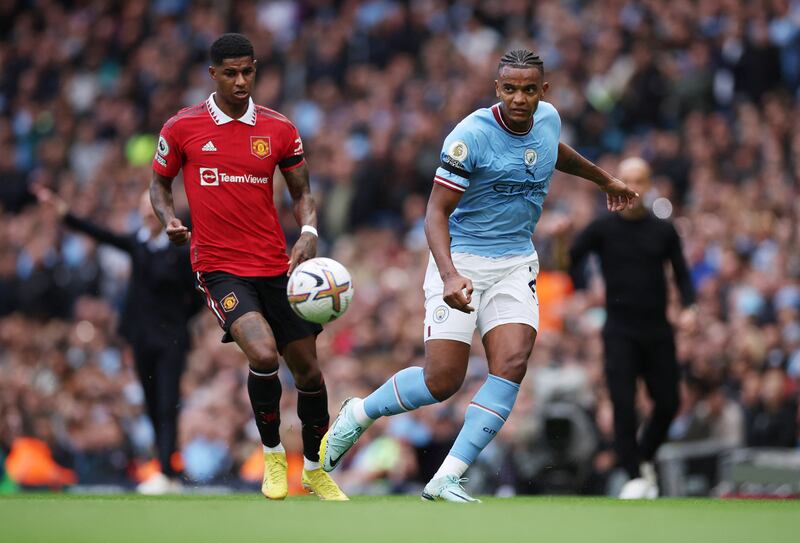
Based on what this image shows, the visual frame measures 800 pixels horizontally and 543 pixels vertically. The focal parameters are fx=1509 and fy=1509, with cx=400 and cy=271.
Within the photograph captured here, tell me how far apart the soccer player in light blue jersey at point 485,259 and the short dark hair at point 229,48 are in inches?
56.0

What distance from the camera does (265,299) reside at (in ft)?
30.9

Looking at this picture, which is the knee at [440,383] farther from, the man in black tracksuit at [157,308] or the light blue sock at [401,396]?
the man in black tracksuit at [157,308]

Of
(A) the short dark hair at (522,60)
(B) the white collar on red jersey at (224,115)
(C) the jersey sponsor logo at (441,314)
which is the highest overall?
(A) the short dark hair at (522,60)

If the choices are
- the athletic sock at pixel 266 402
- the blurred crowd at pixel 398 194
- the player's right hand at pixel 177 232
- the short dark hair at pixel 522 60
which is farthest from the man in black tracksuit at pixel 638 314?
the player's right hand at pixel 177 232

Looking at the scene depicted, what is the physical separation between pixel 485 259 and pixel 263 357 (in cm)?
145

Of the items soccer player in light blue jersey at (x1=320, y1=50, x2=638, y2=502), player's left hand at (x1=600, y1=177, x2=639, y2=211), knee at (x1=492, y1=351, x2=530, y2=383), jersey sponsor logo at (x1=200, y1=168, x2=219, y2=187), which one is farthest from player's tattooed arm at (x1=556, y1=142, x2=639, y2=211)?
jersey sponsor logo at (x1=200, y1=168, x2=219, y2=187)

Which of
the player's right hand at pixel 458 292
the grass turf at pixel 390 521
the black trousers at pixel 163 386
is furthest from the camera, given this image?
the black trousers at pixel 163 386

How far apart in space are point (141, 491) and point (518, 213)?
179 inches

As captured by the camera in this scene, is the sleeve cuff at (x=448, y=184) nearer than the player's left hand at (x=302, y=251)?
Yes

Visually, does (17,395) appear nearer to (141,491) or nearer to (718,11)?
(141,491)

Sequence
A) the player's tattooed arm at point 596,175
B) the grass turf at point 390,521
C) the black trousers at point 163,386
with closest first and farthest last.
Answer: the grass turf at point 390,521 → the player's tattooed arm at point 596,175 → the black trousers at point 163,386

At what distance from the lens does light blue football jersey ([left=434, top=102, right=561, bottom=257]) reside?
28.8 ft

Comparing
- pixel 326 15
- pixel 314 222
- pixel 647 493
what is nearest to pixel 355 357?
pixel 647 493

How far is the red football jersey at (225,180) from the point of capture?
9.30 meters
